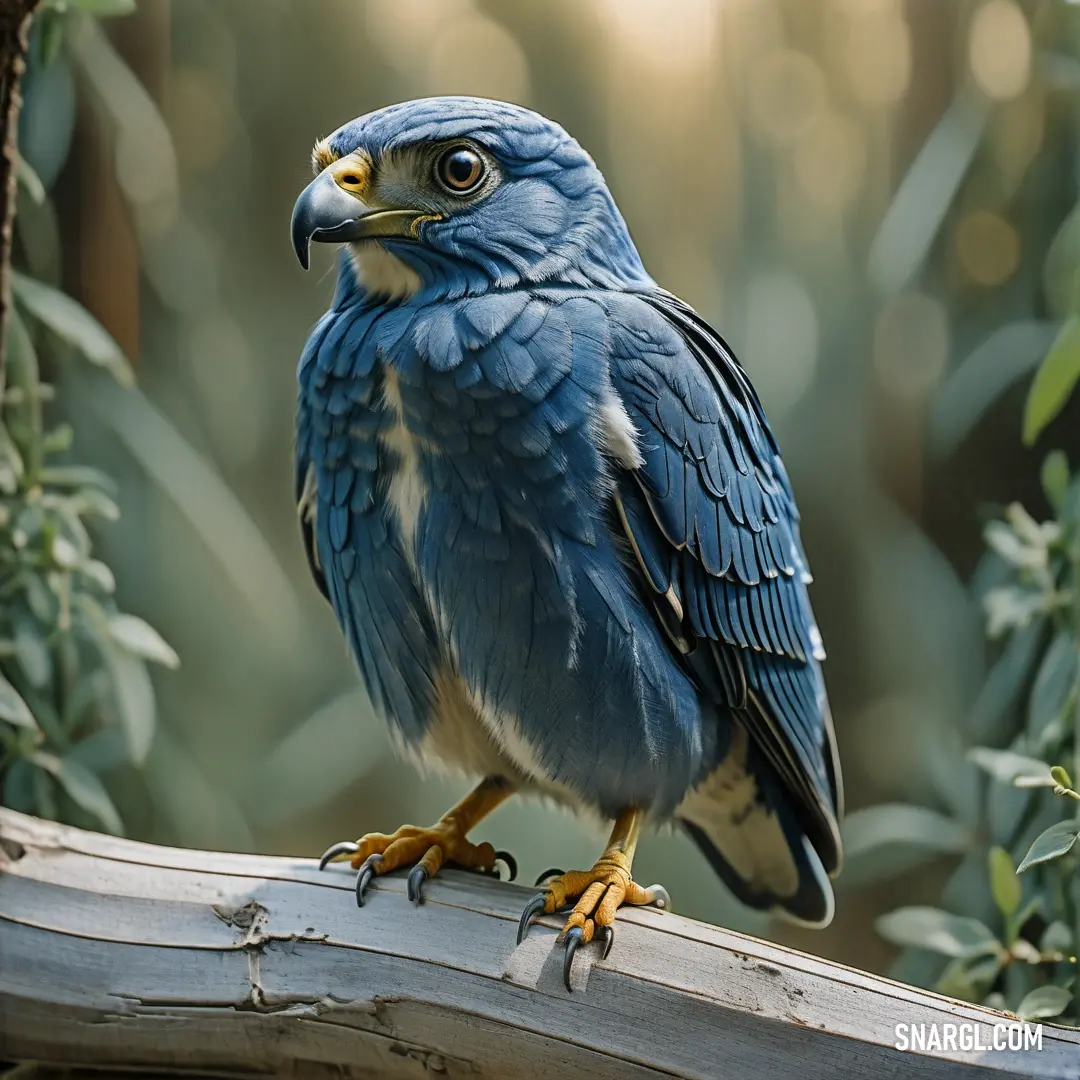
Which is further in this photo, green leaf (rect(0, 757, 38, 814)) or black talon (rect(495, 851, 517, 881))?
green leaf (rect(0, 757, 38, 814))

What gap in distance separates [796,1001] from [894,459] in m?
1.10

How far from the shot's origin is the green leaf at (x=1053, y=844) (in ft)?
4.59

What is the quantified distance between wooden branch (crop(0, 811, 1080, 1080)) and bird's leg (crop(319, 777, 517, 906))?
3 cm

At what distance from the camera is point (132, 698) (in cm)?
200

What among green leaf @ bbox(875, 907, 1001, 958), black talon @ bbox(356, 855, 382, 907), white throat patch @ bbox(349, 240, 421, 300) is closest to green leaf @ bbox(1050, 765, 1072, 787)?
green leaf @ bbox(875, 907, 1001, 958)

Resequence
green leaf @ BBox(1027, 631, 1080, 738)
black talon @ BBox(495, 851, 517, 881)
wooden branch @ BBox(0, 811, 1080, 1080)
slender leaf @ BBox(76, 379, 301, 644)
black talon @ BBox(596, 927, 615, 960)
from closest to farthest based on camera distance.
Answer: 1. wooden branch @ BBox(0, 811, 1080, 1080)
2. black talon @ BBox(596, 927, 615, 960)
3. green leaf @ BBox(1027, 631, 1080, 738)
4. black talon @ BBox(495, 851, 517, 881)
5. slender leaf @ BBox(76, 379, 301, 644)

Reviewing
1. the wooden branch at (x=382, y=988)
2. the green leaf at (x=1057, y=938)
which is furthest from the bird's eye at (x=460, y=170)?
the green leaf at (x=1057, y=938)

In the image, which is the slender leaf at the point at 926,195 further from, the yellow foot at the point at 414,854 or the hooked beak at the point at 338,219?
the yellow foot at the point at 414,854

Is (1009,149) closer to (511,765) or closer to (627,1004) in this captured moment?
(511,765)

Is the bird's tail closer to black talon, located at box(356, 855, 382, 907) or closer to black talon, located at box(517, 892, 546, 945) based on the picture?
black talon, located at box(517, 892, 546, 945)

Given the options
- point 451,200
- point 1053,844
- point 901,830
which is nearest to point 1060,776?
point 1053,844

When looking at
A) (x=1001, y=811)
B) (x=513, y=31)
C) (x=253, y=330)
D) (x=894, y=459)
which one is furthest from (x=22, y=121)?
(x=1001, y=811)

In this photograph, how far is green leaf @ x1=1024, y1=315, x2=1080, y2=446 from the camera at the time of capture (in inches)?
63.9

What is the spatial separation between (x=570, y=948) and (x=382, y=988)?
0.25m
